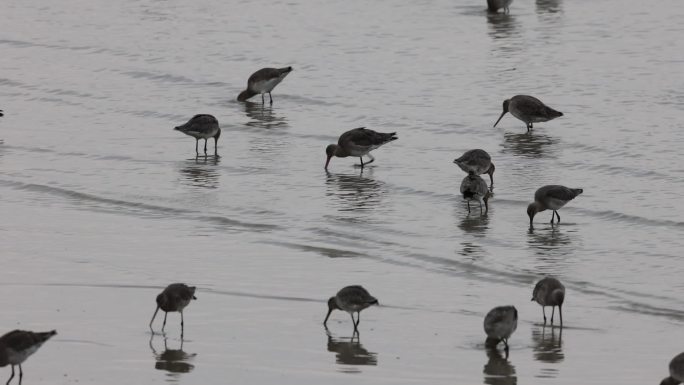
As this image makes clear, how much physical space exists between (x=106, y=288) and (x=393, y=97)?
1362 cm

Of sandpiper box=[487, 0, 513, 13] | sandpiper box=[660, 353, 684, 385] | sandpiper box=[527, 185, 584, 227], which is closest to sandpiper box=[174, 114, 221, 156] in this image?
sandpiper box=[527, 185, 584, 227]

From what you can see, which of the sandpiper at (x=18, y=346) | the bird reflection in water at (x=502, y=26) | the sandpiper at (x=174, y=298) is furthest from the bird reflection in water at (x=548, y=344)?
the bird reflection in water at (x=502, y=26)

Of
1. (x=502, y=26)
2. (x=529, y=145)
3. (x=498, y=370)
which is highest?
(x=502, y=26)

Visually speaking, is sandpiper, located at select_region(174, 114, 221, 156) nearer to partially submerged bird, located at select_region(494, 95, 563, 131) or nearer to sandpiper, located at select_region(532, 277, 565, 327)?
partially submerged bird, located at select_region(494, 95, 563, 131)

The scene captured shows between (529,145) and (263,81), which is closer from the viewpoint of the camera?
(529,145)

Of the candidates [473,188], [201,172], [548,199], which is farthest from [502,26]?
[548,199]

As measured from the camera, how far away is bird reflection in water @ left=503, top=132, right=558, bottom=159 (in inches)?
879

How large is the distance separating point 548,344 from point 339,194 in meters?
7.26

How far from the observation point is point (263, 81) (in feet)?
86.6

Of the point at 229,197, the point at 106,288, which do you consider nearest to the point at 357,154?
the point at 229,197

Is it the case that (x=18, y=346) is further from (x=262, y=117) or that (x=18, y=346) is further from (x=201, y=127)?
(x=262, y=117)

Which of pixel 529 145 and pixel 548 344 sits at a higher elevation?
pixel 529 145

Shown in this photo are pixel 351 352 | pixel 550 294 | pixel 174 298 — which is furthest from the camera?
pixel 550 294

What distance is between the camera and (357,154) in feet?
69.4
